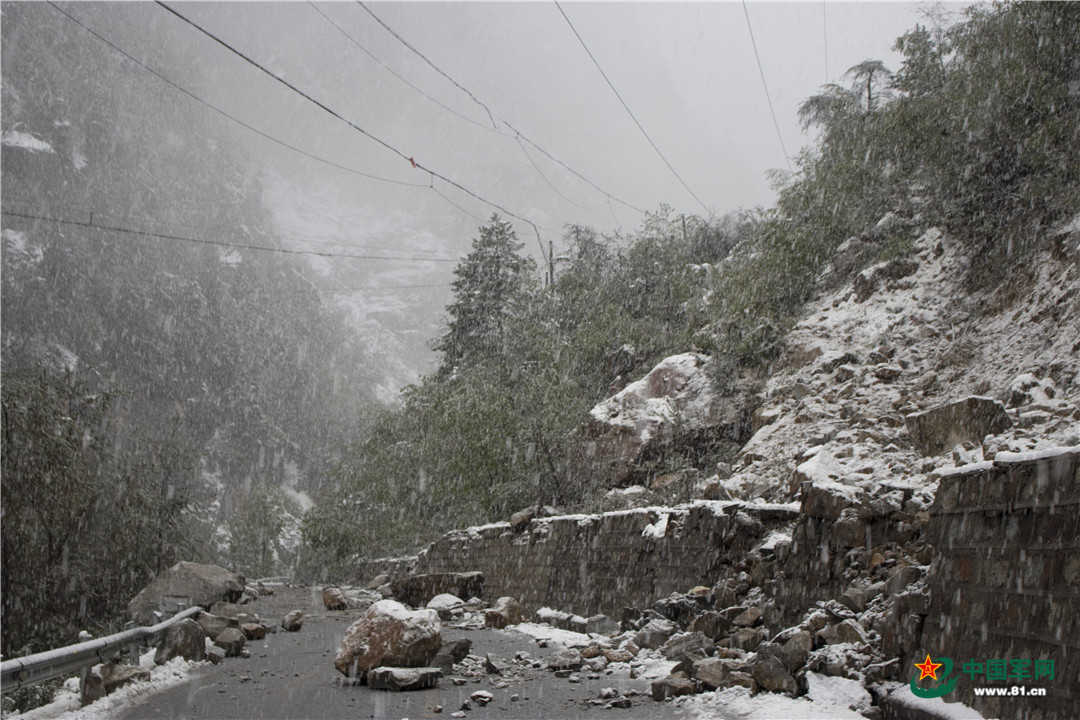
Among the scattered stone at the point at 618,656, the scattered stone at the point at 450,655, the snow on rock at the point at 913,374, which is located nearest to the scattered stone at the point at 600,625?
the scattered stone at the point at 618,656

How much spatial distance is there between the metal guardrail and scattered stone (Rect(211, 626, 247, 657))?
86cm

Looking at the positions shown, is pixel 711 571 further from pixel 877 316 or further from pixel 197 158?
pixel 197 158

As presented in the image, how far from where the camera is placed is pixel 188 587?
1158cm

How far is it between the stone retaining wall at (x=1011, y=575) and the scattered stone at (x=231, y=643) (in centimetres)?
679

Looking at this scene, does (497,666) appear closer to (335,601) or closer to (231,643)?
(231,643)

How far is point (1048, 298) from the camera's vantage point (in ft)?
28.6

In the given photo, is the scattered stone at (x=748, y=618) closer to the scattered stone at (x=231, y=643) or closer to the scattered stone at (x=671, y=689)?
the scattered stone at (x=671, y=689)

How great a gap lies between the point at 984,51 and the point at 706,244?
19.1 m

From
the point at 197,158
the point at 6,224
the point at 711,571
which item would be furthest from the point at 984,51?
the point at 197,158

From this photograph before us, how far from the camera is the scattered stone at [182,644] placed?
7270 millimetres

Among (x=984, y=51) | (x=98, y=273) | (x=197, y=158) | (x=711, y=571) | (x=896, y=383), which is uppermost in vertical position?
(x=197, y=158)

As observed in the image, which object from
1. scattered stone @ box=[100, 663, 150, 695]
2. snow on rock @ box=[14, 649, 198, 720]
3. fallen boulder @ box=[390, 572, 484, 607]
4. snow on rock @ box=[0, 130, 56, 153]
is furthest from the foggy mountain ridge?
snow on rock @ box=[0, 130, 56, 153]

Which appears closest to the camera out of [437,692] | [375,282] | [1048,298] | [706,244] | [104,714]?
[104,714]

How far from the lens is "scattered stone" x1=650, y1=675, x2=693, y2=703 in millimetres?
5332
